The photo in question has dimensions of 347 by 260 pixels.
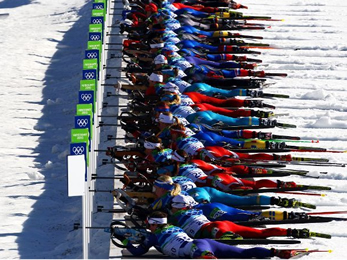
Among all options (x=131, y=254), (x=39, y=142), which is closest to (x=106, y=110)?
(x=39, y=142)

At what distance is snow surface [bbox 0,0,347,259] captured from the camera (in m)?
14.0

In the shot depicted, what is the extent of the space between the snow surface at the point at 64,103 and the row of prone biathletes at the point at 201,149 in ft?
1.26

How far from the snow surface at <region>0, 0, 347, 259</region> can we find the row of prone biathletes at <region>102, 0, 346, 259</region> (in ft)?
1.26

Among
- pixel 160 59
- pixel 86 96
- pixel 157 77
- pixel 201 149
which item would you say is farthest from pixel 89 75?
pixel 201 149

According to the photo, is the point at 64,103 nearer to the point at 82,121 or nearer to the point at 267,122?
the point at 267,122

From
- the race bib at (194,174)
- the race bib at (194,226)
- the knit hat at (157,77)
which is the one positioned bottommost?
the race bib at (194,226)

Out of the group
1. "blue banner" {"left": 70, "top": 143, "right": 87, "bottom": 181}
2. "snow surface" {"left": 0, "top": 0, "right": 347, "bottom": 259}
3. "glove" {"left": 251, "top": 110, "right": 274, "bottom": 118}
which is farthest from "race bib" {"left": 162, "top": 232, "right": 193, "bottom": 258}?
"glove" {"left": 251, "top": 110, "right": 274, "bottom": 118}

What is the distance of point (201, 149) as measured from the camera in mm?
14289

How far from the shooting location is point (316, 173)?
14.9m

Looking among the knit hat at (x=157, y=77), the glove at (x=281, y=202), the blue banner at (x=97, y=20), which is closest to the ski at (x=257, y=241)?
the glove at (x=281, y=202)

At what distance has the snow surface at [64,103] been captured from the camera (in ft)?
46.0

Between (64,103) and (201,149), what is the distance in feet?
20.2

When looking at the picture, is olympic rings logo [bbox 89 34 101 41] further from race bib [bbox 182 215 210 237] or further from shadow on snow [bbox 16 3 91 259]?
race bib [bbox 182 215 210 237]

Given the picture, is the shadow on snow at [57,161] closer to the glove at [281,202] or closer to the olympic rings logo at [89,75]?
the olympic rings logo at [89,75]
